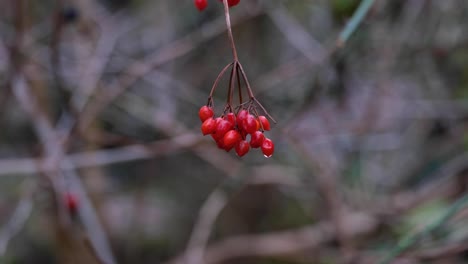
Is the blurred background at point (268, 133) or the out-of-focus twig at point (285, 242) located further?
the out-of-focus twig at point (285, 242)

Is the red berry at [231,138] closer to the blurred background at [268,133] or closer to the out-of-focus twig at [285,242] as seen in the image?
the blurred background at [268,133]

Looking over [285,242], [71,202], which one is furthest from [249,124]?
[285,242]

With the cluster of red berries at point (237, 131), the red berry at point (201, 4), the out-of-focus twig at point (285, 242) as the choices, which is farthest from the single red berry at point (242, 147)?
the out-of-focus twig at point (285, 242)

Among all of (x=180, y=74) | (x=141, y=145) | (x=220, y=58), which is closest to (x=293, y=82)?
(x=220, y=58)

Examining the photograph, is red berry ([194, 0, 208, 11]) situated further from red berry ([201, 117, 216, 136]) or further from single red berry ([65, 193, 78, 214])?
single red berry ([65, 193, 78, 214])

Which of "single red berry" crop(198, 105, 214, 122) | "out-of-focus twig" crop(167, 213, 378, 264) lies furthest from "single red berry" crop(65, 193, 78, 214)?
"single red berry" crop(198, 105, 214, 122)

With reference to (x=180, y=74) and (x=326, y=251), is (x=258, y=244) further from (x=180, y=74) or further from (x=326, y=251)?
(x=180, y=74)

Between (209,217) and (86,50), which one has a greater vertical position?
(86,50)
